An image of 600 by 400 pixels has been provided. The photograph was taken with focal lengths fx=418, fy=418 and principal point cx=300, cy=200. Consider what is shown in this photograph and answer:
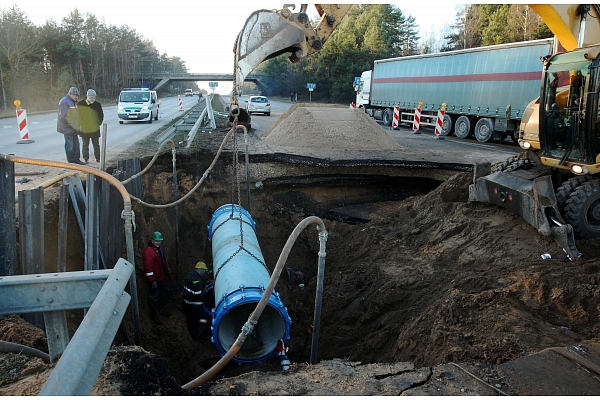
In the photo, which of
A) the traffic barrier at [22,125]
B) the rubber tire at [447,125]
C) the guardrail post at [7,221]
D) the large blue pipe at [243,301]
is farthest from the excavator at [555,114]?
the rubber tire at [447,125]

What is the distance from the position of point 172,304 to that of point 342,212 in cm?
478

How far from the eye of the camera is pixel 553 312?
4.83 m

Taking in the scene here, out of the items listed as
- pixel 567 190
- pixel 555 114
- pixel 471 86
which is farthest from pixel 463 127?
pixel 567 190

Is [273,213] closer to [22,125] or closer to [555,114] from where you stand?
[555,114]

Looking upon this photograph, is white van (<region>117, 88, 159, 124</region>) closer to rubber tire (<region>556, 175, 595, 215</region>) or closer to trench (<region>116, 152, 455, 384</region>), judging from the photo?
trench (<region>116, 152, 455, 384</region>)

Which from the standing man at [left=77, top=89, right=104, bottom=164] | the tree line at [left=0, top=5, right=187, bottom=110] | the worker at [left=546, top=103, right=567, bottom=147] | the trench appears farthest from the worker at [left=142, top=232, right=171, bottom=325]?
the tree line at [left=0, top=5, right=187, bottom=110]

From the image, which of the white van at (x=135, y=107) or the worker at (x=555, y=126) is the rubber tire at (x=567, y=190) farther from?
the white van at (x=135, y=107)

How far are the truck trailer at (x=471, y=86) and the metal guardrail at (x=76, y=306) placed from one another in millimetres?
13665

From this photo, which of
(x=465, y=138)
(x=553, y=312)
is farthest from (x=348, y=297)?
(x=465, y=138)

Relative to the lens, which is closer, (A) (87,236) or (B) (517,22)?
(A) (87,236)

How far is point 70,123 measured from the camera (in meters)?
9.28

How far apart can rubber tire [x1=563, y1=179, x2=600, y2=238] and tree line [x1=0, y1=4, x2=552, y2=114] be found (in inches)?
980

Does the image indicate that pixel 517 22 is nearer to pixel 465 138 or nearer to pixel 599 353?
pixel 465 138

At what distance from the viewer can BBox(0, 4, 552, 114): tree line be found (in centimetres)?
3173
